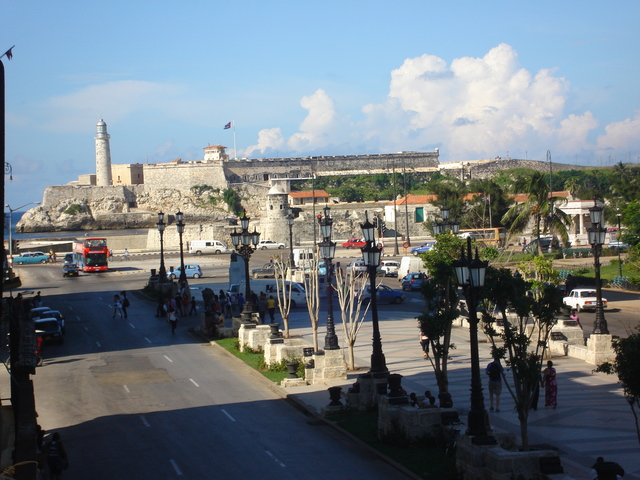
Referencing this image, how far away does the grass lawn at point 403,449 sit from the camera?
12500 millimetres

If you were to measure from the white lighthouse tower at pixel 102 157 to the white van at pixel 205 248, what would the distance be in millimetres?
65361

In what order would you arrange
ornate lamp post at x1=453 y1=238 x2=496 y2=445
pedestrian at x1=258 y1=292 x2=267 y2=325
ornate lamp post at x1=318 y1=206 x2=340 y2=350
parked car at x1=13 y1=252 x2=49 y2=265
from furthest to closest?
parked car at x1=13 y1=252 x2=49 y2=265 < pedestrian at x1=258 y1=292 x2=267 y2=325 < ornate lamp post at x1=318 y1=206 x2=340 y2=350 < ornate lamp post at x1=453 y1=238 x2=496 y2=445

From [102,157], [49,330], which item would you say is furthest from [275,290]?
[102,157]

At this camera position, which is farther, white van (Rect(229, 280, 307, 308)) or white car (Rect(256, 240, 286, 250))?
white car (Rect(256, 240, 286, 250))

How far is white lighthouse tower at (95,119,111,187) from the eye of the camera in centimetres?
13762

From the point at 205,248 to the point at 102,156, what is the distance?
67.7 meters

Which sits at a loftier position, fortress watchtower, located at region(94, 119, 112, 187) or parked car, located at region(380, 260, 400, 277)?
fortress watchtower, located at region(94, 119, 112, 187)

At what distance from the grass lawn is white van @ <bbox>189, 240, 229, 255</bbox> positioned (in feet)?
203

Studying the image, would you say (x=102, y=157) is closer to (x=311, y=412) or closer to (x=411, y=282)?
(x=411, y=282)

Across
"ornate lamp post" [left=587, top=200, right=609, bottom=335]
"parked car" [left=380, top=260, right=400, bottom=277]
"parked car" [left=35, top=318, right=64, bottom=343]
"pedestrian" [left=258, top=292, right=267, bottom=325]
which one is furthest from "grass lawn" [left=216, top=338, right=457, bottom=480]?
"parked car" [left=380, top=260, right=400, bottom=277]

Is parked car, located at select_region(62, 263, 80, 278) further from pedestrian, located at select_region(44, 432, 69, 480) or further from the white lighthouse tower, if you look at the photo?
the white lighthouse tower

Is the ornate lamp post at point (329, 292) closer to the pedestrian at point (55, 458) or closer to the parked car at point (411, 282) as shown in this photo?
the pedestrian at point (55, 458)

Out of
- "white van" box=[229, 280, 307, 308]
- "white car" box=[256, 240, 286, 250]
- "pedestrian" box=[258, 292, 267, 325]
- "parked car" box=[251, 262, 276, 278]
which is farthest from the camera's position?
"white car" box=[256, 240, 286, 250]

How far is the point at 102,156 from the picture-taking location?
138500 mm
